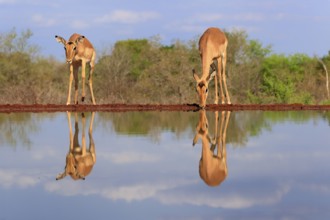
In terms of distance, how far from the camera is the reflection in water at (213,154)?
7777 mm

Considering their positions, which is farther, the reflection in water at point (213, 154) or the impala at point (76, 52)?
the impala at point (76, 52)

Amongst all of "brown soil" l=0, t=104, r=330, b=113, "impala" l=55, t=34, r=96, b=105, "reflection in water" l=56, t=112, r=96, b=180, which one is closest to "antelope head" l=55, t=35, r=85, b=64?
"impala" l=55, t=34, r=96, b=105

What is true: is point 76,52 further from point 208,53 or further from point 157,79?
point 157,79

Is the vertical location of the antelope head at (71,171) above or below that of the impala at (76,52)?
below

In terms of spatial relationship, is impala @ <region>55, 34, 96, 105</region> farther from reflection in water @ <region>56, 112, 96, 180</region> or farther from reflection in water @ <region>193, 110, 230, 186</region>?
reflection in water @ <region>56, 112, 96, 180</region>

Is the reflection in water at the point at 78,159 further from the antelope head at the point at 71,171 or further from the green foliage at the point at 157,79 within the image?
the green foliage at the point at 157,79

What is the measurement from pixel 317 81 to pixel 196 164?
92.1 feet

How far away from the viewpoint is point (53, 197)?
6.71 metres

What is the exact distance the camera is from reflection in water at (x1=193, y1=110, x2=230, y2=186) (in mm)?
7777

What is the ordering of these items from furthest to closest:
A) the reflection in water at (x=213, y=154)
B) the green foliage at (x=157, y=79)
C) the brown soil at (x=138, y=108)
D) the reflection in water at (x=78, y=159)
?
the green foliage at (x=157, y=79) < the brown soil at (x=138, y=108) < the reflection in water at (x=78, y=159) < the reflection in water at (x=213, y=154)

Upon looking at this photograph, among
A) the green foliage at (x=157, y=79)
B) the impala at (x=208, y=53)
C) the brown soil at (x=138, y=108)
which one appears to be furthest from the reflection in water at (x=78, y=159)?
the green foliage at (x=157, y=79)

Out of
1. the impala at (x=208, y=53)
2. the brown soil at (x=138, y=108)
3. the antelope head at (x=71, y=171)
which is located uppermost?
the impala at (x=208, y=53)

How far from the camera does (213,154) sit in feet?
31.0

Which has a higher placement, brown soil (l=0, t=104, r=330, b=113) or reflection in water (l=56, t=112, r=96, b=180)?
brown soil (l=0, t=104, r=330, b=113)
